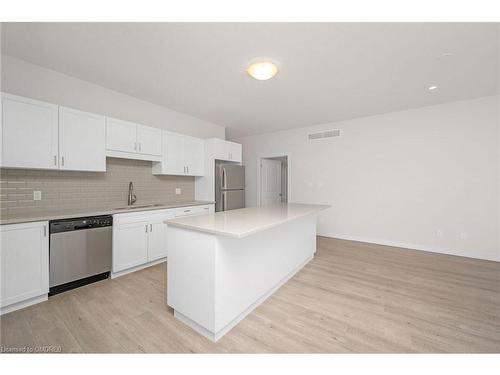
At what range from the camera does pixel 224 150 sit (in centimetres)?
435

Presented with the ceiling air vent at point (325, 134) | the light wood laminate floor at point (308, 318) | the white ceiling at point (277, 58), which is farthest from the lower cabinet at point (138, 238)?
the ceiling air vent at point (325, 134)

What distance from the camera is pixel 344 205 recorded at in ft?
14.9

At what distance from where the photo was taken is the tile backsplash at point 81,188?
2229 mm

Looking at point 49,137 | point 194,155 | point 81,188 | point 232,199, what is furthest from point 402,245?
point 49,137

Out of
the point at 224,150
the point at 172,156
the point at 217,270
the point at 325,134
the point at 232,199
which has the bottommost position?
the point at 217,270

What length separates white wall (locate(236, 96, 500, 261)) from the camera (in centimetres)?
328

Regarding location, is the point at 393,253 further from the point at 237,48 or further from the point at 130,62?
the point at 130,62

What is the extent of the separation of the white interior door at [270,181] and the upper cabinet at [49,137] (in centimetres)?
399

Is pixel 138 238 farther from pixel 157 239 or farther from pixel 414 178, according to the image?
pixel 414 178

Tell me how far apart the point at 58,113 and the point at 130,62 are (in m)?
0.99

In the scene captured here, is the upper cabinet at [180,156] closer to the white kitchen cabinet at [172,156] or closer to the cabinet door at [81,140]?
the white kitchen cabinet at [172,156]

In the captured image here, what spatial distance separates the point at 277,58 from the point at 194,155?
2.37m

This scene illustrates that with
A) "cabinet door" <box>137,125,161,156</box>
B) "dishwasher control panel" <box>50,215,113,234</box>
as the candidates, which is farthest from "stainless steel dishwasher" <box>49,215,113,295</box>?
"cabinet door" <box>137,125,161,156</box>
